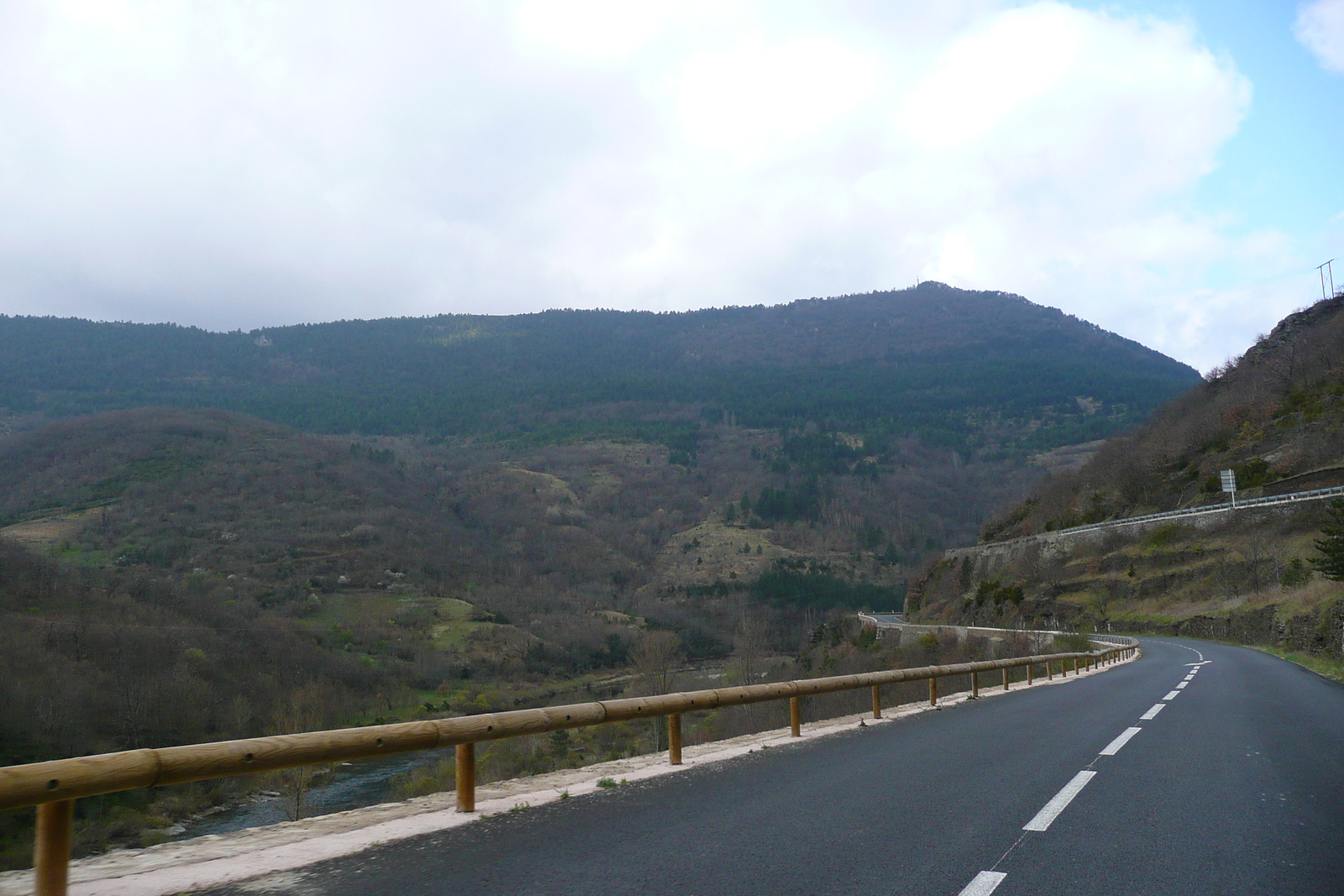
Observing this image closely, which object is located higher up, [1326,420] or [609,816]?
[1326,420]

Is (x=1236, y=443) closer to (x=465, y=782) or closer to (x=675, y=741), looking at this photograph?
(x=675, y=741)

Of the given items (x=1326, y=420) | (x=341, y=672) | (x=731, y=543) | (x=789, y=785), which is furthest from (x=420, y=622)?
(x=789, y=785)

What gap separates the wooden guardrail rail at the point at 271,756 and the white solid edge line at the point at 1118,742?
151 inches

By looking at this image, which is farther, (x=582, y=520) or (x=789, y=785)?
(x=582, y=520)

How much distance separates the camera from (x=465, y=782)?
6664mm

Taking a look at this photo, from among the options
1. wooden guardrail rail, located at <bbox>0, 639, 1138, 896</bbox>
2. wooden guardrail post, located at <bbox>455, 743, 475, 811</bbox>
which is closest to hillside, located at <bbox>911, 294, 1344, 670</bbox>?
wooden guardrail rail, located at <bbox>0, 639, 1138, 896</bbox>

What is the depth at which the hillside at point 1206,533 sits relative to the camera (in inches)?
2106

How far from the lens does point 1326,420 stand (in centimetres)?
7138

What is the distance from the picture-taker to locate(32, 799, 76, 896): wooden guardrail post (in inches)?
165

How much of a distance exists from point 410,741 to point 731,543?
571 ft

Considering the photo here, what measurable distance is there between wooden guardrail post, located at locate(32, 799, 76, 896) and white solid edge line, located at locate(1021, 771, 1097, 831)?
19.5 ft

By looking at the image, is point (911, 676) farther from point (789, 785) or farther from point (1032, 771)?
point (789, 785)

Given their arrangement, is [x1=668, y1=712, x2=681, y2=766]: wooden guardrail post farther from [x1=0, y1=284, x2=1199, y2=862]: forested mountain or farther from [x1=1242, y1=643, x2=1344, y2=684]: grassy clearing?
[x1=1242, y1=643, x2=1344, y2=684]: grassy clearing

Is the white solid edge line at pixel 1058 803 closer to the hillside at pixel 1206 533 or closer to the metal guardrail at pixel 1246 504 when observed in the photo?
the hillside at pixel 1206 533
